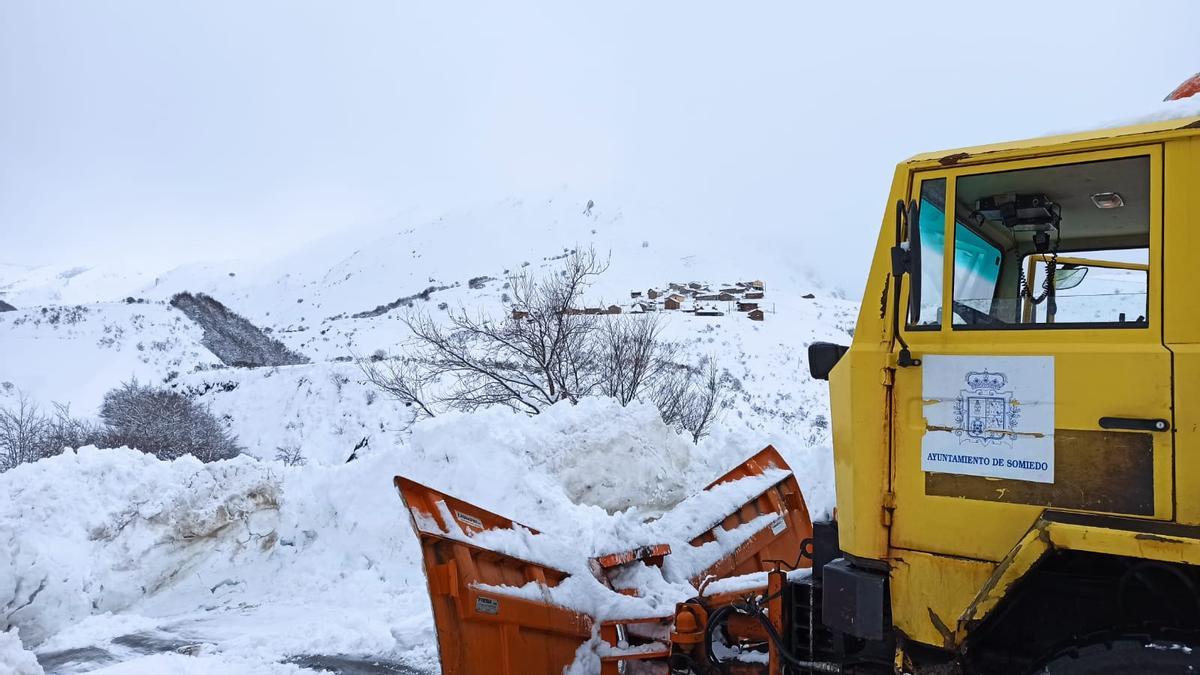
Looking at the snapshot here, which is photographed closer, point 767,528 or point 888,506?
point 888,506

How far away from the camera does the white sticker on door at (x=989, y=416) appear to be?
9.32 feet

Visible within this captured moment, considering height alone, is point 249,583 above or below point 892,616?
below

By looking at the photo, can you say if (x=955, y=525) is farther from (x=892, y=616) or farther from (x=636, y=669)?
(x=636, y=669)

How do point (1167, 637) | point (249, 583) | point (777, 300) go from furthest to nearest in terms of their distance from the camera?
point (777, 300)
point (249, 583)
point (1167, 637)

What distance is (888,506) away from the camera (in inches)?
122

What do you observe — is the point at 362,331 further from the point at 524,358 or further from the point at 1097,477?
the point at 1097,477

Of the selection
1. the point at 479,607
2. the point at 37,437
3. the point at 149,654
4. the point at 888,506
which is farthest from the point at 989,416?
the point at 37,437

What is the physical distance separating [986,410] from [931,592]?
0.75 m

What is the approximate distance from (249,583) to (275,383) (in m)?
12.8

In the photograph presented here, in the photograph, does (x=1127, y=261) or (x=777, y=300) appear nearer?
(x=1127, y=261)

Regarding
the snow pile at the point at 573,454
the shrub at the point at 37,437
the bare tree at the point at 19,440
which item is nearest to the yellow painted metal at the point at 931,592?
the snow pile at the point at 573,454

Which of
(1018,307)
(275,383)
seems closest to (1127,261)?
(1018,307)

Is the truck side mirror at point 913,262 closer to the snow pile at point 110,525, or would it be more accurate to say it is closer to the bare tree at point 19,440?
the snow pile at point 110,525

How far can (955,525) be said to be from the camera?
2990 mm
